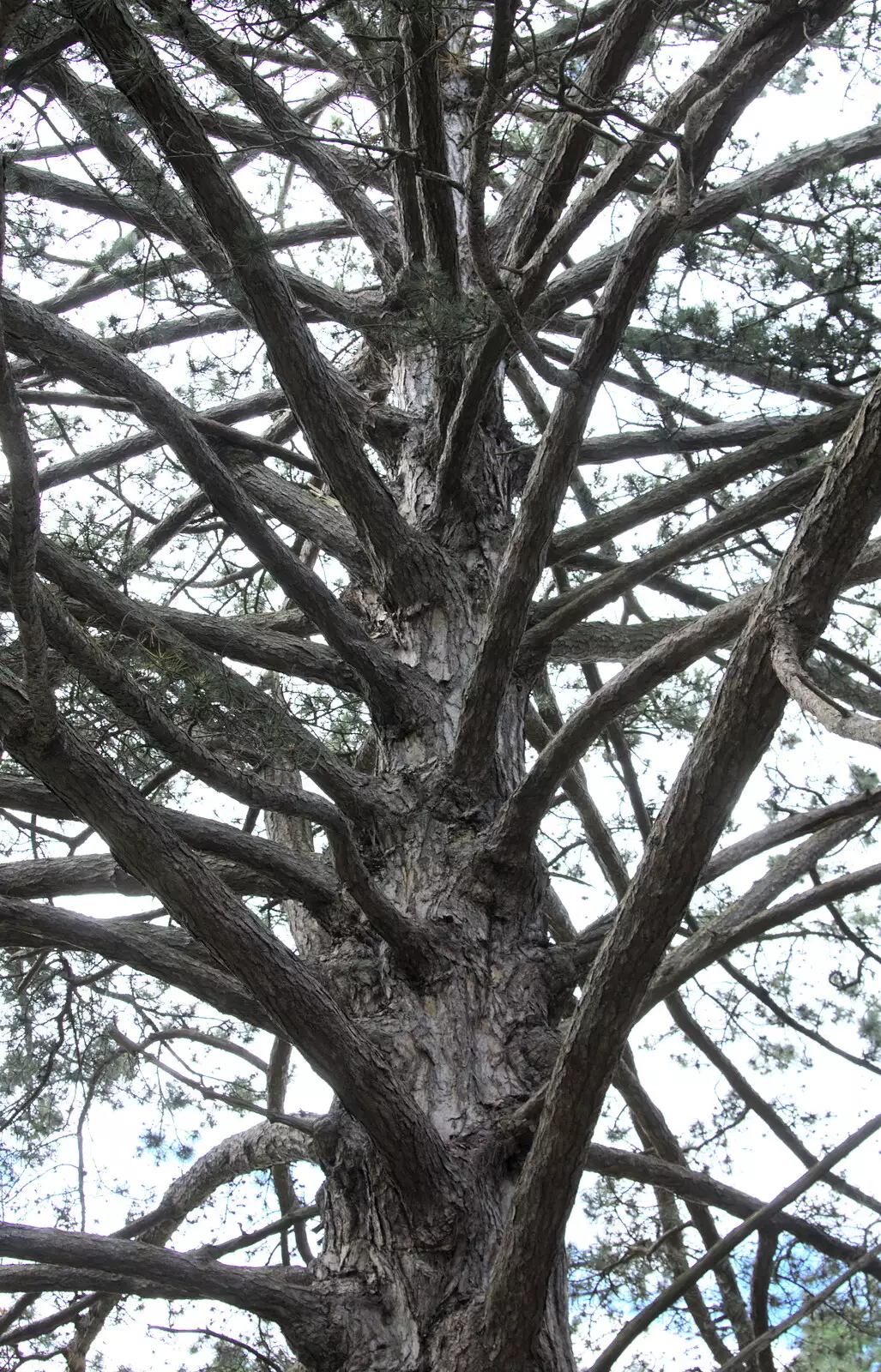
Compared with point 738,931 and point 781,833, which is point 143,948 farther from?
point 781,833

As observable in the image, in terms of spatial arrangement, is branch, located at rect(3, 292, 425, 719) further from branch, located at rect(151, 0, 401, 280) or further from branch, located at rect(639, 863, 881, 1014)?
branch, located at rect(639, 863, 881, 1014)

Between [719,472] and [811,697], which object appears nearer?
[811,697]

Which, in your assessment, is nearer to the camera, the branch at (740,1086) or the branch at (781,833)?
the branch at (781,833)

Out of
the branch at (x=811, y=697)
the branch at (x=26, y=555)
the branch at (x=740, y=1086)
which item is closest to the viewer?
the branch at (x=811, y=697)

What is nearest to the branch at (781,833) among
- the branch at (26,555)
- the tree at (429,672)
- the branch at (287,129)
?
the tree at (429,672)

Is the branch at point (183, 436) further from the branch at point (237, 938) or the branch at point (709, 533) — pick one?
the branch at point (237, 938)

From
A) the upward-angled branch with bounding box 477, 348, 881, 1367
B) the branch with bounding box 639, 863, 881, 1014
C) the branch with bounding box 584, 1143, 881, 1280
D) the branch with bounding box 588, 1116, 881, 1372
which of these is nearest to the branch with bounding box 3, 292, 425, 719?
the branch with bounding box 639, 863, 881, 1014

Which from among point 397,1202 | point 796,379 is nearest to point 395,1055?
point 397,1202

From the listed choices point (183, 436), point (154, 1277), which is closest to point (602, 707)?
point (183, 436)

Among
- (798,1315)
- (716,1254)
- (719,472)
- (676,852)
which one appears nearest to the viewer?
(798,1315)

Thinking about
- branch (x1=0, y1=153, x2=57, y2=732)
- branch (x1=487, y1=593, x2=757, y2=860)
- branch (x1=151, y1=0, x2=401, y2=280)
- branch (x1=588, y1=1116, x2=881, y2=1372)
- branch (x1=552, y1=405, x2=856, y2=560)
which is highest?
branch (x1=151, y1=0, x2=401, y2=280)

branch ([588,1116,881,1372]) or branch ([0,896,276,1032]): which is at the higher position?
branch ([0,896,276,1032])

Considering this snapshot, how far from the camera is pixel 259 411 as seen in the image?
13.6 ft

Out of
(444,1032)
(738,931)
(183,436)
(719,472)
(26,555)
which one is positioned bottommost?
(738,931)
